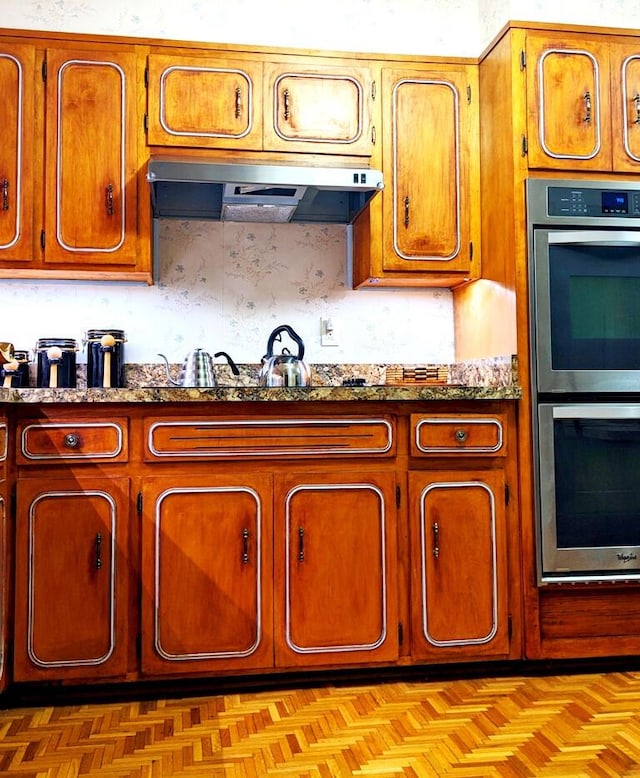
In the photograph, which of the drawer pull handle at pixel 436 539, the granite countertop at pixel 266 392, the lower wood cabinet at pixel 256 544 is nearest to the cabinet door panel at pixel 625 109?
the granite countertop at pixel 266 392

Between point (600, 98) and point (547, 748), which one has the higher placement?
point (600, 98)

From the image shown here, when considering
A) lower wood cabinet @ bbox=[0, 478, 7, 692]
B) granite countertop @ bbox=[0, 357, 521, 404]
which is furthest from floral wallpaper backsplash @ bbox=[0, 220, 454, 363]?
lower wood cabinet @ bbox=[0, 478, 7, 692]

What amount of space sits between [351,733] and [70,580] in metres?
0.92

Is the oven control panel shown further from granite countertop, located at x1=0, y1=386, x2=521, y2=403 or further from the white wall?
the white wall

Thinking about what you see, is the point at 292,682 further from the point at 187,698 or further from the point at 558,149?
Result: the point at 558,149

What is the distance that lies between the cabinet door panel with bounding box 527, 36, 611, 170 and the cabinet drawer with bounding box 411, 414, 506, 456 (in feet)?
2.99

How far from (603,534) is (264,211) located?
5.59 feet

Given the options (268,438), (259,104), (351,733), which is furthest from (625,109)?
(351,733)

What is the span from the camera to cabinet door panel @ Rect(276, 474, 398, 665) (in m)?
2.37

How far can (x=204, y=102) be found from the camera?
2820mm

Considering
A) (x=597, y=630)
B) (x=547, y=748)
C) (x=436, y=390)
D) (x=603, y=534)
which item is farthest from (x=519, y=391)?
(x=547, y=748)

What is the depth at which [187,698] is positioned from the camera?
232cm

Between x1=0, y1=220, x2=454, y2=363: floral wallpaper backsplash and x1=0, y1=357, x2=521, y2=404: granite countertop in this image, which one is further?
x1=0, y1=220, x2=454, y2=363: floral wallpaper backsplash

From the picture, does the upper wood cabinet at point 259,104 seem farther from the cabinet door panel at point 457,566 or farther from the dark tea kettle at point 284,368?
the cabinet door panel at point 457,566
